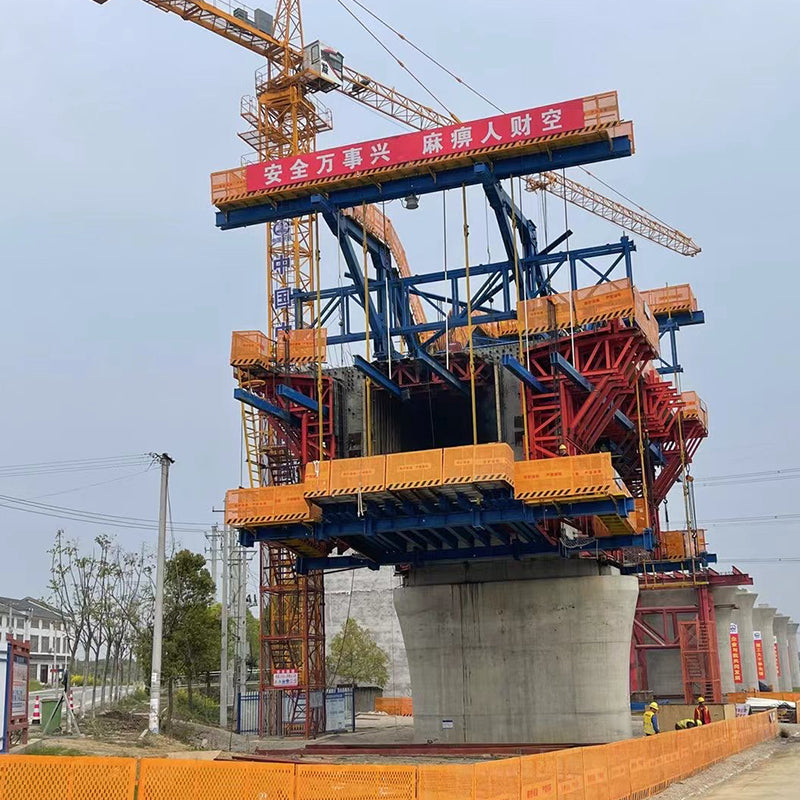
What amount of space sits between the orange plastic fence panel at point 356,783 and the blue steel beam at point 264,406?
A: 25.7m

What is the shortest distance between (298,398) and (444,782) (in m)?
25.7

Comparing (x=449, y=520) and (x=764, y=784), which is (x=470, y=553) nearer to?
(x=449, y=520)

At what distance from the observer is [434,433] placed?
1725 inches

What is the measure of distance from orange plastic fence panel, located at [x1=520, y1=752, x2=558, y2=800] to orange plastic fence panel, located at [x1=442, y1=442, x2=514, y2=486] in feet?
51.4

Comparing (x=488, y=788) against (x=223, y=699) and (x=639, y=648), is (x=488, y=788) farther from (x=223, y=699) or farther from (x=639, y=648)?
(x=639, y=648)

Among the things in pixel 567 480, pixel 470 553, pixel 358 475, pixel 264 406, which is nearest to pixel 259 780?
pixel 358 475

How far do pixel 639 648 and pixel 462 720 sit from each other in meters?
30.8

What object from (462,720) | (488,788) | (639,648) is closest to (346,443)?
(462,720)

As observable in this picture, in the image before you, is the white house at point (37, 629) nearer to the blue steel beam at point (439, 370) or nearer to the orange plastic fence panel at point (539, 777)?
the blue steel beam at point (439, 370)

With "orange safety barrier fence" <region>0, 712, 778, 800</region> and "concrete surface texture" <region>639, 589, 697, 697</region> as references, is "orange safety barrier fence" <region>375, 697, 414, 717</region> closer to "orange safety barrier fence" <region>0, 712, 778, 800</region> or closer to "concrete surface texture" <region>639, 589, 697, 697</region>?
"concrete surface texture" <region>639, 589, 697, 697</region>

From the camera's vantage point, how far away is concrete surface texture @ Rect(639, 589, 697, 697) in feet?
218

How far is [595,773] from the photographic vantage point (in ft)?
63.2

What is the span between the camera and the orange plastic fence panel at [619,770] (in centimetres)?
2009

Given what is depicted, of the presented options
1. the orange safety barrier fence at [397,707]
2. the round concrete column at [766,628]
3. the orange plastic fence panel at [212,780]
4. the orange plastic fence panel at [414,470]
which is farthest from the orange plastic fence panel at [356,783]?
the round concrete column at [766,628]
